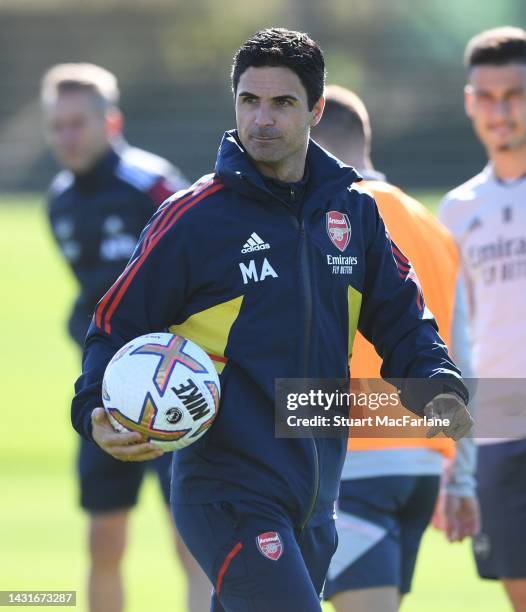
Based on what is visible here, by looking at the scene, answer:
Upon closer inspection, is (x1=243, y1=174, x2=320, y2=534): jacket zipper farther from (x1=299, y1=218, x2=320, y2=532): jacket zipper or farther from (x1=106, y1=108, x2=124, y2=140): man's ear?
(x1=106, y1=108, x2=124, y2=140): man's ear

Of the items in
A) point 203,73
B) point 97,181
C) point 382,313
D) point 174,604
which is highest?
point 203,73

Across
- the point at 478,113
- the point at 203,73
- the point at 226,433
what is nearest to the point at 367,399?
the point at 226,433

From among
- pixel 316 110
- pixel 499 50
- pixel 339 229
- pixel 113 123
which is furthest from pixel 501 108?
pixel 113 123

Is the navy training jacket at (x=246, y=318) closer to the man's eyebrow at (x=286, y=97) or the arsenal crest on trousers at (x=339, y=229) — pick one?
the arsenal crest on trousers at (x=339, y=229)

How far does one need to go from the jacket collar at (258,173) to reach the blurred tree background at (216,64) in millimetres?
33263

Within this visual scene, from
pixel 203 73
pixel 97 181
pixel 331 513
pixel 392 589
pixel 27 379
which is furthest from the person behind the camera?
pixel 203 73

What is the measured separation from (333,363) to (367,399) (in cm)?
68

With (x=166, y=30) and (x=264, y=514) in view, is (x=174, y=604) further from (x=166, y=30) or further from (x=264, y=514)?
(x=166, y=30)

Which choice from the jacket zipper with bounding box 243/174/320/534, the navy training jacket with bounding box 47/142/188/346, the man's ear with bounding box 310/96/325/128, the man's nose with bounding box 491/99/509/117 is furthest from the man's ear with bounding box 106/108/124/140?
the jacket zipper with bounding box 243/174/320/534

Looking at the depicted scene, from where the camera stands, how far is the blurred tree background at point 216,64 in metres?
39.4

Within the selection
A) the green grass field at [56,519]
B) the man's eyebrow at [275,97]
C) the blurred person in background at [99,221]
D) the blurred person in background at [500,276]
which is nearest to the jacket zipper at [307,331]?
the man's eyebrow at [275,97]

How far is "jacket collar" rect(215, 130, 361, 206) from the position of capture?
436cm

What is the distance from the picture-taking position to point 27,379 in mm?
17516

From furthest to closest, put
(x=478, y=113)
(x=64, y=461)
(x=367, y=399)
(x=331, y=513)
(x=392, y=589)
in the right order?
(x=64, y=461)
(x=478, y=113)
(x=392, y=589)
(x=367, y=399)
(x=331, y=513)
